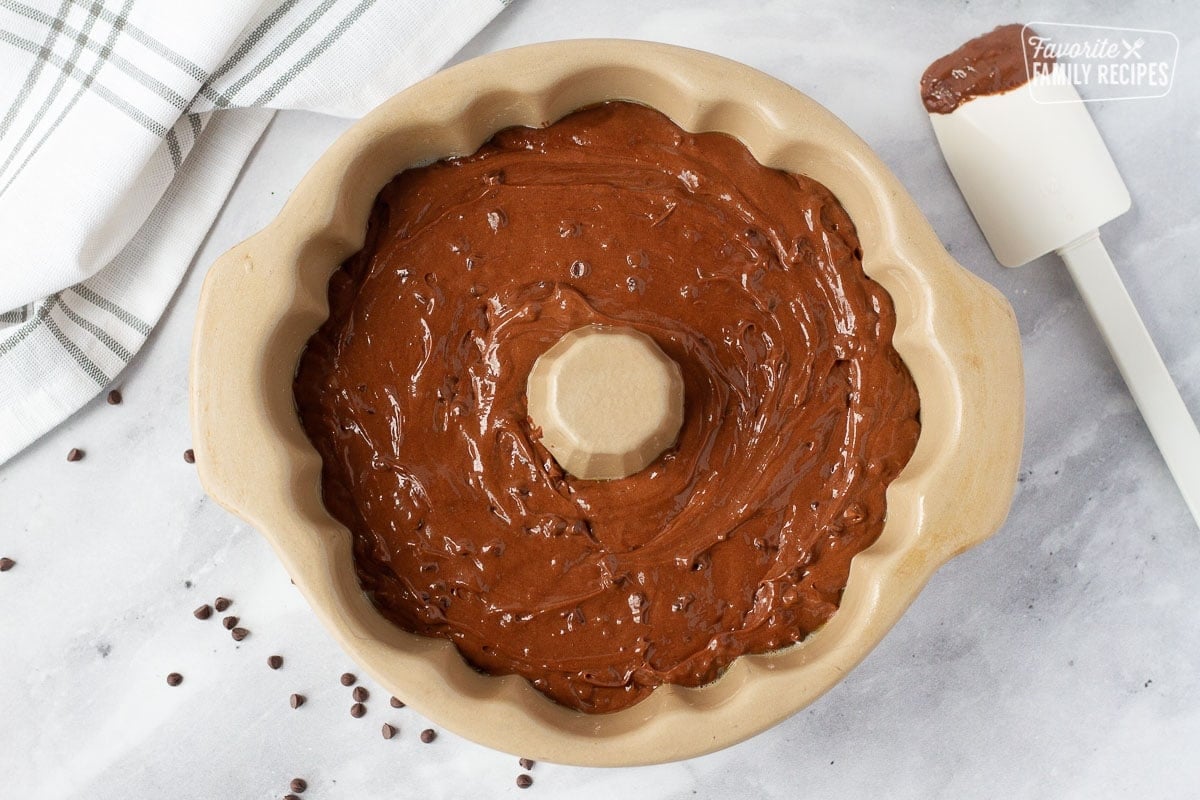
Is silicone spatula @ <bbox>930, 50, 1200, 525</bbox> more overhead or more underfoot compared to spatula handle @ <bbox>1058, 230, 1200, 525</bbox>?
more overhead

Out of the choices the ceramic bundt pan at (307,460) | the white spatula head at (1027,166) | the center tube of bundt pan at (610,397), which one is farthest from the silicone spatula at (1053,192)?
the center tube of bundt pan at (610,397)

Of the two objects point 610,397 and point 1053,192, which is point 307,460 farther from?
point 1053,192

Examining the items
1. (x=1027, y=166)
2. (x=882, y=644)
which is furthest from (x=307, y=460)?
(x=1027, y=166)

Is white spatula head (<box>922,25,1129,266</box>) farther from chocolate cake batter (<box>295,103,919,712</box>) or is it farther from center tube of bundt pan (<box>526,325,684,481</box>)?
center tube of bundt pan (<box>526,325,684,481</box>)

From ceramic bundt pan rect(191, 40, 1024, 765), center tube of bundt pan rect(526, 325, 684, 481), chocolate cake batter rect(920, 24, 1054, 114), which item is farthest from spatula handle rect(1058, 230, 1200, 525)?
center tube of bundt pan rect(526, 325, 684, 481)

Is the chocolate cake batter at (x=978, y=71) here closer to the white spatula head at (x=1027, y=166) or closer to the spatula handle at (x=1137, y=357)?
the white spatula head at (x=1027, y=166)

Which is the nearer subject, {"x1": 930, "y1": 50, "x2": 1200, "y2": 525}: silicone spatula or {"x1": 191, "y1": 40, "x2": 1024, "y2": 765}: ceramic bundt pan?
{"x1": 191, "y1": 40, "x2": 1024, "y2": 765}: ceramic bundt pan
